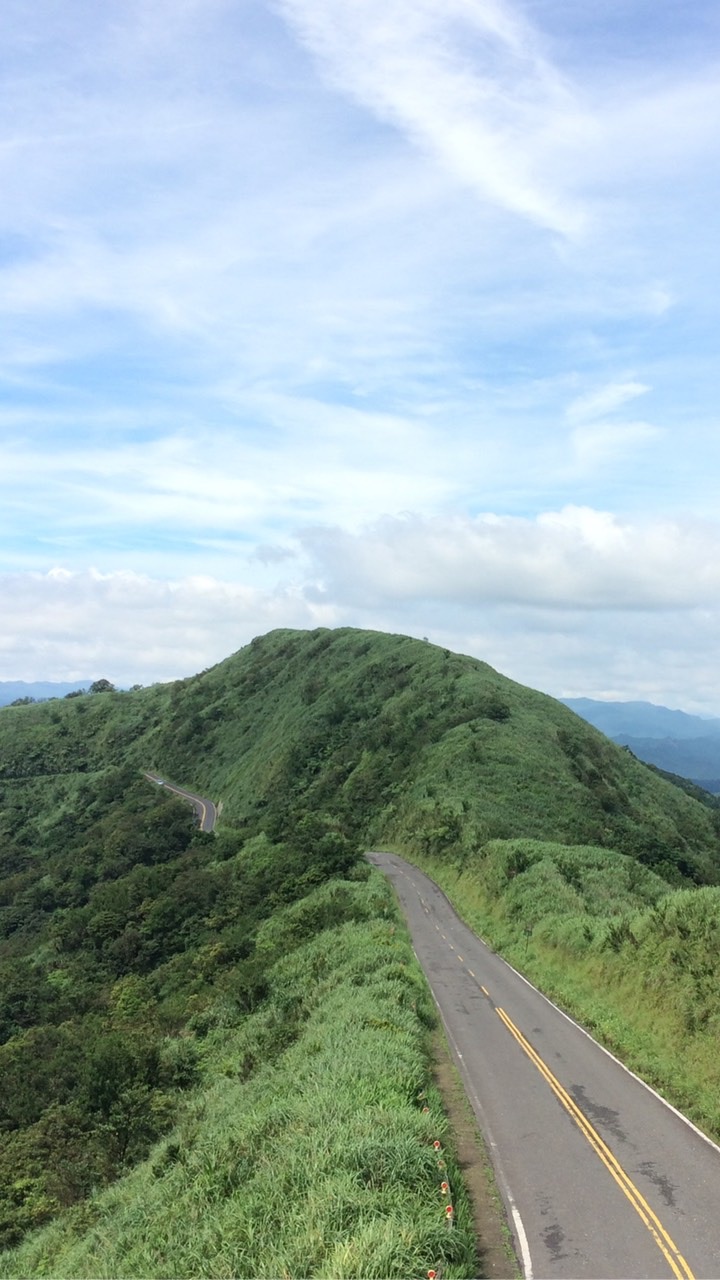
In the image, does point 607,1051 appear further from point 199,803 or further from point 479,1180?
point 199,803

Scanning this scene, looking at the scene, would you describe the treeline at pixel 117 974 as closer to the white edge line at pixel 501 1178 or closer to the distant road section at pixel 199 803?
the distant road section at pixel 199 803

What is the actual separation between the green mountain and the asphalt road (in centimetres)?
199

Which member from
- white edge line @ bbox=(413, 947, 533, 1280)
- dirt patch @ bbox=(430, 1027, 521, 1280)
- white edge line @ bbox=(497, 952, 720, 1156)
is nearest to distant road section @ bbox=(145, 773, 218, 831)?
white edge line @ bbox=(497, 952, 720, 1156)

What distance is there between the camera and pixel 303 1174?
13320 millimetres

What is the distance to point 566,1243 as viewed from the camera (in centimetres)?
1357

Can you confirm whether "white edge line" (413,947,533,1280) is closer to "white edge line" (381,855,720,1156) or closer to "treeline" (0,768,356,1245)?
"white edge line" (381,855,720,1156)

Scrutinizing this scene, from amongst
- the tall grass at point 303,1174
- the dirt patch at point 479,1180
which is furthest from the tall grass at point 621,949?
the tall grass at point 303,1174

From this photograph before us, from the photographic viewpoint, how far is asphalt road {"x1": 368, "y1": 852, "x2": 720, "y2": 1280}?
13.4m

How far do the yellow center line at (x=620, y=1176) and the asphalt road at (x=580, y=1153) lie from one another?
0.03 meters

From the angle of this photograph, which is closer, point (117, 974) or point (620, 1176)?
point (620, 1176)

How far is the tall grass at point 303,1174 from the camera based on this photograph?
1150 centimetres

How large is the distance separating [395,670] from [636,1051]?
85098 mm

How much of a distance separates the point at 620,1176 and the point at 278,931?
27087 millimetres

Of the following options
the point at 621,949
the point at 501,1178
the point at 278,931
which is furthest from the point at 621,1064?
the point at 278,931
